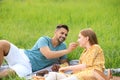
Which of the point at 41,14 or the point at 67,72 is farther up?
the point at 41,14

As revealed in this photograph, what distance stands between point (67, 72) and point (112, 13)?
331cm

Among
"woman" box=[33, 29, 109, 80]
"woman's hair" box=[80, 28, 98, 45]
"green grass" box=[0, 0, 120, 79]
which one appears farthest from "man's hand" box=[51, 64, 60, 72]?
"green grass" box=[0, 0, 120, 79]

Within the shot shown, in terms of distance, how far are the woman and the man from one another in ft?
1.12

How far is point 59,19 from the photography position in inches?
371

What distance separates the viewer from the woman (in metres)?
5.63

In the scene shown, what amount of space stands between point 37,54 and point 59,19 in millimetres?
2833

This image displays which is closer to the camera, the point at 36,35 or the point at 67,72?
the point at 67,72

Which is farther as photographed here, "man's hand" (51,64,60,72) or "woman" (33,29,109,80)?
"man's hand" (51,64,60,72)

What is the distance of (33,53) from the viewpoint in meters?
6.67

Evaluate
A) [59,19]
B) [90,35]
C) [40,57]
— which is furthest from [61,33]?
[59,19]

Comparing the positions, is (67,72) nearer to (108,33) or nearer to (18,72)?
(18,72)

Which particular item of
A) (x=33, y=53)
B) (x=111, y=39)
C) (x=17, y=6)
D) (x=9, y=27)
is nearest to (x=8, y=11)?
(x=17, y=6)

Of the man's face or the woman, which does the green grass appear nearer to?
the man's face

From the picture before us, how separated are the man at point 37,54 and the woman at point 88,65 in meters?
0.34
